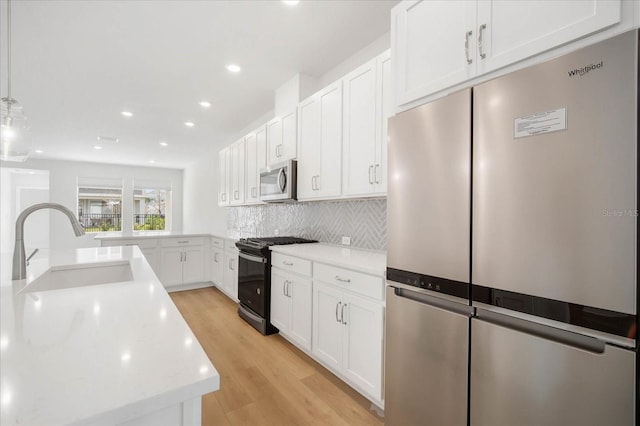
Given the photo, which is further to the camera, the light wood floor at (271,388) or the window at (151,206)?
the window at (151,206)

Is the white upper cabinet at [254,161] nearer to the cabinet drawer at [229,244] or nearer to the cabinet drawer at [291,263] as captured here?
the cabinet drawer at [229,244]

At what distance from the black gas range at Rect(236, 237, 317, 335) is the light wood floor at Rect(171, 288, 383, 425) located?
0.15 meters

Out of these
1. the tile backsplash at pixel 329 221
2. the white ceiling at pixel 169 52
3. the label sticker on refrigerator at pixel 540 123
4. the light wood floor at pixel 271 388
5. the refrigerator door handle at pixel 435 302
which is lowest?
the light wood floor at pixel 271 388

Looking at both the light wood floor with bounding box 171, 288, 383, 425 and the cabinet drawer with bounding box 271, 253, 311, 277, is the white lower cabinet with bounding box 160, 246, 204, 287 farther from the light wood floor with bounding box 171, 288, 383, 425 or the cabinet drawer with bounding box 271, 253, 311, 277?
the cabinet drawer with bounding box 271, 253, 311, 277

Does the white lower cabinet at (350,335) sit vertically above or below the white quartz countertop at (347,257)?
below

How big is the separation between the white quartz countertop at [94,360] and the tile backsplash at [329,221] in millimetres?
1865

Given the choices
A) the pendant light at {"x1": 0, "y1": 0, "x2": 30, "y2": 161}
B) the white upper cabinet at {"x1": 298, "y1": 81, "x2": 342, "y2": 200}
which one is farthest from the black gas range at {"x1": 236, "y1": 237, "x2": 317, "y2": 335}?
the pendant light at {"x1": 0, "y1": 0, "x2": 30, "y2": 161}

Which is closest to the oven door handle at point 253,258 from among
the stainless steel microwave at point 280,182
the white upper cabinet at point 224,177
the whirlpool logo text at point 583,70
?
the stainless steel microwave at point 280,182

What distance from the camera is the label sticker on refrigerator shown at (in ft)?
3.10

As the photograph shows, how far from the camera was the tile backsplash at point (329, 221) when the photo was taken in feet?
8.38

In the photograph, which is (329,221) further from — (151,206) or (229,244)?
(151,206)

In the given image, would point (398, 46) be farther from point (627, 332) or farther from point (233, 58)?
point (233, 58)

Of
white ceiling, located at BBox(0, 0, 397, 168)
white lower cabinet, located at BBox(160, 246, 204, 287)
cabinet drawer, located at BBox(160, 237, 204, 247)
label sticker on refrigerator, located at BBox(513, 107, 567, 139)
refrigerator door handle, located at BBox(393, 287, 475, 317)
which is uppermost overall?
white ceiling, located at BBox(0, 0, 397, 168)

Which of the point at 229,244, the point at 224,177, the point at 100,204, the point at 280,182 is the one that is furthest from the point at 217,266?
the point at 100,204
